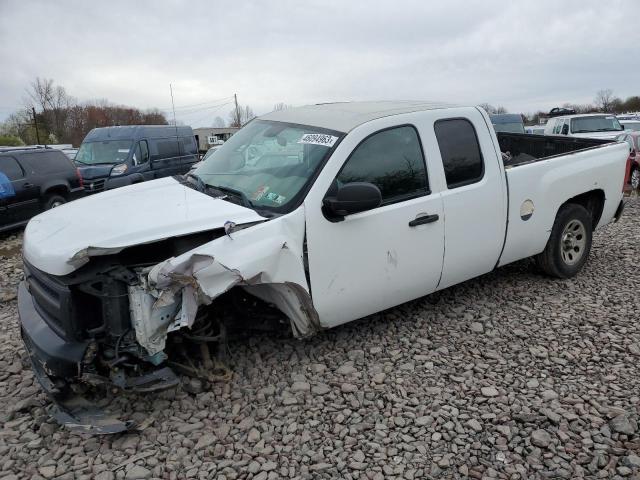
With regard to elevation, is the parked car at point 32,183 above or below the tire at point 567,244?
above

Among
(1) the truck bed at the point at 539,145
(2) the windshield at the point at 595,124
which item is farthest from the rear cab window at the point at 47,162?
(2) the windshield at the point at 595,124

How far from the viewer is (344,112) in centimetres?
408

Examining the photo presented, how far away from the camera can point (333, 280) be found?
3.47m

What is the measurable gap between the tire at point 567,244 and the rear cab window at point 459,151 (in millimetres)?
1380

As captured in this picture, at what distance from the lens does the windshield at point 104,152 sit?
1395 centimetres

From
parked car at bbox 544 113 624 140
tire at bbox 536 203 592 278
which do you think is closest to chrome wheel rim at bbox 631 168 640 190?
parked car at bbox 544 113 624 140

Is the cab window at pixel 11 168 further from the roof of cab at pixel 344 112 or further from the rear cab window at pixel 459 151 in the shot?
the rear cab window at pixel 459 151

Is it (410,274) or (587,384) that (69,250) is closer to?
(410,274)

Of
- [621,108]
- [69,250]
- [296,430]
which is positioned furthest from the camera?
[621,108]

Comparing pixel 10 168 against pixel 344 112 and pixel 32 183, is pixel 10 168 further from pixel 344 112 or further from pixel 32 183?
pixel 344 112

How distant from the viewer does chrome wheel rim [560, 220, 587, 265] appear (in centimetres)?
521

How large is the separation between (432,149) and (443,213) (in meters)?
0.52

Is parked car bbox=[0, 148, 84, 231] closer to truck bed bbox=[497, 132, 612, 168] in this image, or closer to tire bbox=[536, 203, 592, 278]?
truck bed bbox=[497, 132, 612, 168]

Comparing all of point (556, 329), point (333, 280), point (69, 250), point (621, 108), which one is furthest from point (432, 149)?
point (621, 108)
